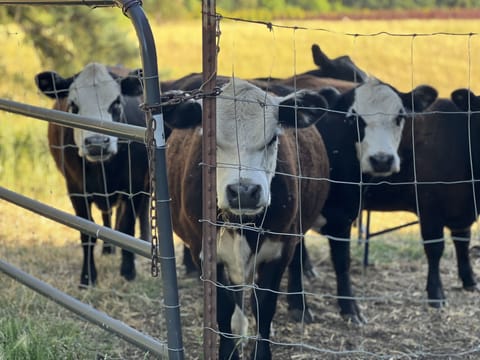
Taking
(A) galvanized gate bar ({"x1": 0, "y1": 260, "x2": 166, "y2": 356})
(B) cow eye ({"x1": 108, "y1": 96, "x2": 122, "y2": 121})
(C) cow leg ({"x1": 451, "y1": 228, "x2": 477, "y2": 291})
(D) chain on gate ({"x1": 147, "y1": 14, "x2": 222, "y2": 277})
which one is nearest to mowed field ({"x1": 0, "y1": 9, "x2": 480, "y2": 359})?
(C) cow leg ({"x1": 451, "y1": 228, "x2": 477, "y2": 291})

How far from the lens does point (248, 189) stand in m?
3.61

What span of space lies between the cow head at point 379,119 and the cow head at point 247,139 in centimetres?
99

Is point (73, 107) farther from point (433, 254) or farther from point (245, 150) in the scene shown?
point (433, 254)

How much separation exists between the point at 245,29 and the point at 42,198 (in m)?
15.5

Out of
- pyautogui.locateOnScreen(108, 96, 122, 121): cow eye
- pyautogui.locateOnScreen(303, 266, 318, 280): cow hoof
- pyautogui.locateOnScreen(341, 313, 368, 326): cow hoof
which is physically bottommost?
pyautogui.locateOnScreen(303, 266, 318, 280): cow hoof

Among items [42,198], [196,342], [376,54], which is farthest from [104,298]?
[376,54]

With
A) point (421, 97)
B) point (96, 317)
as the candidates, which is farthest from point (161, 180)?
point (421, 97)

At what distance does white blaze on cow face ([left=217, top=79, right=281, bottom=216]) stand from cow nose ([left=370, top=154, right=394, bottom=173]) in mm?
1175

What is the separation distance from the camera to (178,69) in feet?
57.6

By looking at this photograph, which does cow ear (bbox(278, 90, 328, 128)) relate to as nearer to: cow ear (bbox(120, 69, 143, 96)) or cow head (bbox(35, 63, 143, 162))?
cow head (bbox(35, 63, 143, 162))

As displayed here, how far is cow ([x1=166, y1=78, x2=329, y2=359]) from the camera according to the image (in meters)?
3.70

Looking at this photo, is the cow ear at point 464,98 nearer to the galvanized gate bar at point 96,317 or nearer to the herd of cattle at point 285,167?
the herd of cattle at point 285,167

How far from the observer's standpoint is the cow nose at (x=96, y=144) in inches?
208

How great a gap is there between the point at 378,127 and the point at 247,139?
1624 millimetres
